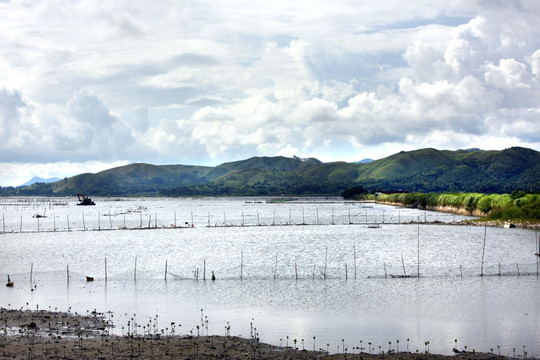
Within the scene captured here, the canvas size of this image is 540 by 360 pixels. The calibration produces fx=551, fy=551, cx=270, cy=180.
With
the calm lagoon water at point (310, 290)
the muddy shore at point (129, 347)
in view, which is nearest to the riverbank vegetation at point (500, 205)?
the calm lagoon water at point (310, 290)

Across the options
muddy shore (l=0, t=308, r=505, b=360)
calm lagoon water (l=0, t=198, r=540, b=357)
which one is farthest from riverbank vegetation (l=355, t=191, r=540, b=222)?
muddy shore (l=0, t=308, r=505, b=360)

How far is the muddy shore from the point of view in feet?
80.9

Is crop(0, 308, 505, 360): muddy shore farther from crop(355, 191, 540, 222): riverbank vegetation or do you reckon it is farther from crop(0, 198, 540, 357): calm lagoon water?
crop(355, 191, 540, 222): riverbank vegetation

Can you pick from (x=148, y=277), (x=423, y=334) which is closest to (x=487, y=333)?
(x=423, y=334)

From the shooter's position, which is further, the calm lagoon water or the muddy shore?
the calm lagoon water

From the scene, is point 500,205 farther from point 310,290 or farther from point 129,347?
point 129,347

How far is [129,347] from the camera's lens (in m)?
25.9

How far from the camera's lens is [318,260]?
208 ft

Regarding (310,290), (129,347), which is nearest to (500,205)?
(310,290)

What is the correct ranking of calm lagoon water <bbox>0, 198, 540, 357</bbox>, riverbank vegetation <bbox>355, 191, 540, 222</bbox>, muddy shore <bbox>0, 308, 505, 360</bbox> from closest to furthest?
muddy shore <bbox>0, 308, 505, 360</bbox>, calm lagoon water <bbox>0, 198, 540, 357</bbox>, riverbank vegetation <bbox>355, 191, 540, 222</bbox>

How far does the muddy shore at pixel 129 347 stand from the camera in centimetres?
2466

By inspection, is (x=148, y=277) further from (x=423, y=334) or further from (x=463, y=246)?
(x=463, y=246)

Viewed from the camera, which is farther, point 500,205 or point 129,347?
point 500,205

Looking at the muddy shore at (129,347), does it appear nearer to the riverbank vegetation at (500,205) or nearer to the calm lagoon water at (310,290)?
the calm lagoon water at (310,290)
